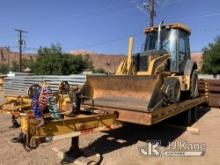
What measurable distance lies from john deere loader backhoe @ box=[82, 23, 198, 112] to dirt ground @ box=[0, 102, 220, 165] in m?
0.87

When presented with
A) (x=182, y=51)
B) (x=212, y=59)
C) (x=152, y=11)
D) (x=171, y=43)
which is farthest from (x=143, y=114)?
(x=212, y=59)

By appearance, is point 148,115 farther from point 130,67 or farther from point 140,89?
point 130,67

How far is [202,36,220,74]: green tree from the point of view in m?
28.5

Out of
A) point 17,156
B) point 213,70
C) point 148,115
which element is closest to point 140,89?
point 148,115

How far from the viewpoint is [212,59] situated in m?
29.0

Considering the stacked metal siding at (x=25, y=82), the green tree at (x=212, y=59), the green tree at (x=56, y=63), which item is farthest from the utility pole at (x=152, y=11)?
the green tree at (x=56, y=63)

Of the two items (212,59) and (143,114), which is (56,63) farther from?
(143,114)

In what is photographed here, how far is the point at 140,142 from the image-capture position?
621 cm

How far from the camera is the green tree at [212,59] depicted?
93.5 feet

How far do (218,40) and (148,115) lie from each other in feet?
89.4

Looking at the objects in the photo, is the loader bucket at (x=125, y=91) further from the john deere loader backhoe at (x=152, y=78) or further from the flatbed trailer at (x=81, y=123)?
the flatbed trailer at (x=81, y=123)

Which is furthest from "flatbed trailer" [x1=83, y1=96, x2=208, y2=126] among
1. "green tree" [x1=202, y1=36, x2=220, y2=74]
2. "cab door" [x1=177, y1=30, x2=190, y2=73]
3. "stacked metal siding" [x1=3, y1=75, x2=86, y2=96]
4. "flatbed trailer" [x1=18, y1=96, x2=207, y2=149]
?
"green tree" [x1=202, y1=36, x2=220, y2=74]

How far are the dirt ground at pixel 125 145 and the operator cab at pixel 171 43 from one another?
188 centimetres

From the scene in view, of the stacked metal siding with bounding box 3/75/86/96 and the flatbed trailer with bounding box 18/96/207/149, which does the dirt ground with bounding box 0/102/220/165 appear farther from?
the stacked metal siding with bounding box 3/75/86/96
